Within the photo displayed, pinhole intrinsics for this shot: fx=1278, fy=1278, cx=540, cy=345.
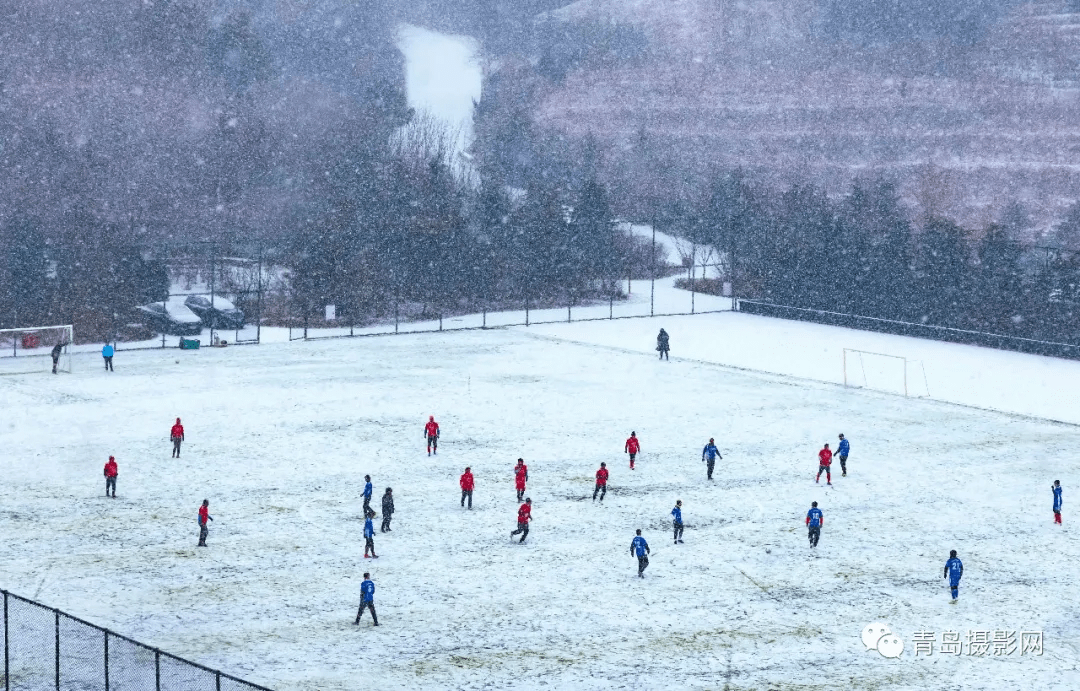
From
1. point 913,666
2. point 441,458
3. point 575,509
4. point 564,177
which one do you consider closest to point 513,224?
point 564,177

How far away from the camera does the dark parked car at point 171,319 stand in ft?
186

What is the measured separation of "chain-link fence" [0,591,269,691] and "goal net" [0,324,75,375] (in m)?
28.8

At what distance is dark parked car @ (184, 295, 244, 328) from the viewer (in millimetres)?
58438

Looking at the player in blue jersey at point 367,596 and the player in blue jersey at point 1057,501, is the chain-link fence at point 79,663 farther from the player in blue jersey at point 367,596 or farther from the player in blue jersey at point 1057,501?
the player in blue jersey at point 1057,501

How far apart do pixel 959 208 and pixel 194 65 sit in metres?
62.2

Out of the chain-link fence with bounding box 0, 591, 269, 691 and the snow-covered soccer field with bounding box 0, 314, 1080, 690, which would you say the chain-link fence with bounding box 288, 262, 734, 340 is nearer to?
the snow-covered soccer field with bounding box 0, 314, 1080, 690

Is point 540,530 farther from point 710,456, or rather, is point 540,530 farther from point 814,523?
point 710,456

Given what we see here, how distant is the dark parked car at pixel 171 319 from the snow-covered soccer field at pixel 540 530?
8371 mm

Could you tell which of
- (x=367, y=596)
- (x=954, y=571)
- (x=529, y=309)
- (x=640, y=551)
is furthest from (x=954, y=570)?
(x=529, y=309)

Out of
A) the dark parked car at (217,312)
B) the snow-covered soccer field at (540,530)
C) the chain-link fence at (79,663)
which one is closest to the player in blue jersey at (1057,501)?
the snow-covered soccer field at (540,530)

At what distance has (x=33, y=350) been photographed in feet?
174

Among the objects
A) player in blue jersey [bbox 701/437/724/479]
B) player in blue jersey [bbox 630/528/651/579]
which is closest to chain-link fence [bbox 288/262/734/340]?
player in blue jersey [bbox 701/437/724/479]

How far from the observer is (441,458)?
3538 cm

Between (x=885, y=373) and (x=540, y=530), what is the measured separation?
2628 cm
